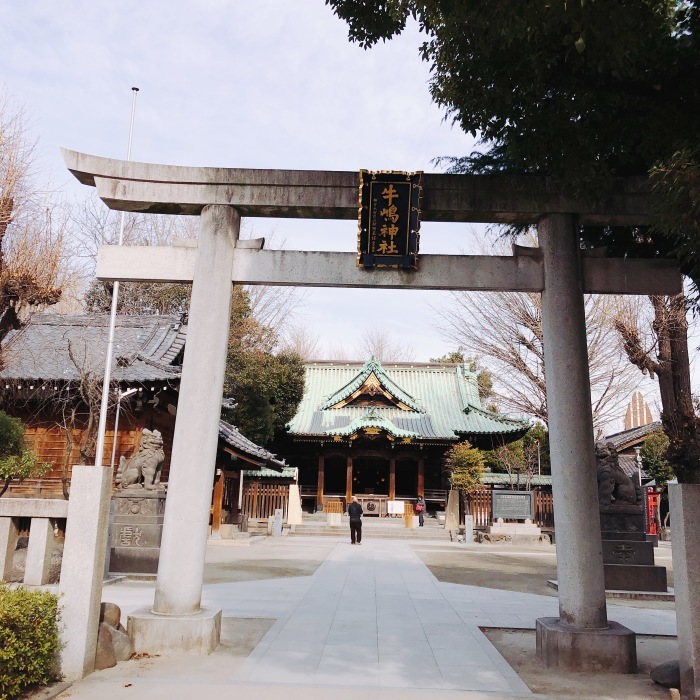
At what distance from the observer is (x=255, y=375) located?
25984 millimetres

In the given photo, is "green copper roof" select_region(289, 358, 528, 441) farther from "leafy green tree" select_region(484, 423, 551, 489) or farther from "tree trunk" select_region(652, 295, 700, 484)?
"tree trunk" select_region(652, 295, 700, 484)

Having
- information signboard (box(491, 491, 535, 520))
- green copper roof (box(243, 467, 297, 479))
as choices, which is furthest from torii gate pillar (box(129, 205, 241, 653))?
green copper roof (box(243, 467, 297, 479))

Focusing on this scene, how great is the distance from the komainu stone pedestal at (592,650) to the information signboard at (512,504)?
16.8m

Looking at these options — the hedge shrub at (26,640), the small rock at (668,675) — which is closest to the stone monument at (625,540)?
the small rock at (668,675)

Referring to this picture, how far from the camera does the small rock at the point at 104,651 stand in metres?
5.34

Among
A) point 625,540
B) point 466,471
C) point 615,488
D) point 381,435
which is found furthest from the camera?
point 381,435

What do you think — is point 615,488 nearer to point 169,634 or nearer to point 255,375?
point 169,634

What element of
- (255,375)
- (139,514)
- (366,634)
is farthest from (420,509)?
(366,634)

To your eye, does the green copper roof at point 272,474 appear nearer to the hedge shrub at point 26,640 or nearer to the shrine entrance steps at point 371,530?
the shrine entrance steps at point 371,530

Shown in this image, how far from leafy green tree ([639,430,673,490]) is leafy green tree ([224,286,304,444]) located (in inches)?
689

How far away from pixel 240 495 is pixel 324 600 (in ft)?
55.7

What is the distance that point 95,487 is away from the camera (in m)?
5.27

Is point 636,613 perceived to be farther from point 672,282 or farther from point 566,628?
point 672,282

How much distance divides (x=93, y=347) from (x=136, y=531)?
6727mm
